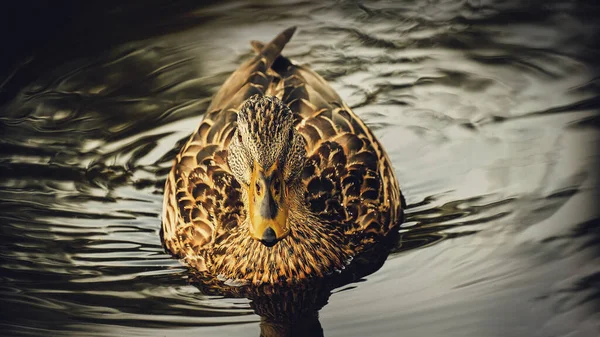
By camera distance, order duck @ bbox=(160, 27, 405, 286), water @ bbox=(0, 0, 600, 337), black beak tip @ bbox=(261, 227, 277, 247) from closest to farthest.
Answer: black beak tip @ bbox=(261, 227, 277, 247) → duck @ bbox=(160, 27, 405, 286) → water @ bbox=(0, 0, 600, 337)

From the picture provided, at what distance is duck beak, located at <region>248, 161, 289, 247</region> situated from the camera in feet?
22.7

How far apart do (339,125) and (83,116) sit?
→ 9.33ft

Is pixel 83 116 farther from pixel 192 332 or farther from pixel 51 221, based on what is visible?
pixel 192 332

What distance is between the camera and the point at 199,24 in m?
11.8

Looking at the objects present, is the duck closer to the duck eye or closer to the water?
the duck eye

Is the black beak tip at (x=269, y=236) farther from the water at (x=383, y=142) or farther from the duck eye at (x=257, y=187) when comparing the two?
the water at (x=383, y=142)

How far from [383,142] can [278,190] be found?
102 inches

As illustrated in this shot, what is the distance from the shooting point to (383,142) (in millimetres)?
9539

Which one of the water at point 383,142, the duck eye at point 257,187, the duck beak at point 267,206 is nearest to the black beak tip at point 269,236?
the duck beak at point 267,206

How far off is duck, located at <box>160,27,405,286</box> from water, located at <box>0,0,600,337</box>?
243mm

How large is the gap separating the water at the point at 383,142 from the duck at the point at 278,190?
243mm

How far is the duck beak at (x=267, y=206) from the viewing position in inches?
273

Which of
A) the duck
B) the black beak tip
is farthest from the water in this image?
the black beak tip

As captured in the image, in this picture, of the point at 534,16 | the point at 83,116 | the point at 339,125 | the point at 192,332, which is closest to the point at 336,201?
the point at 339,125
